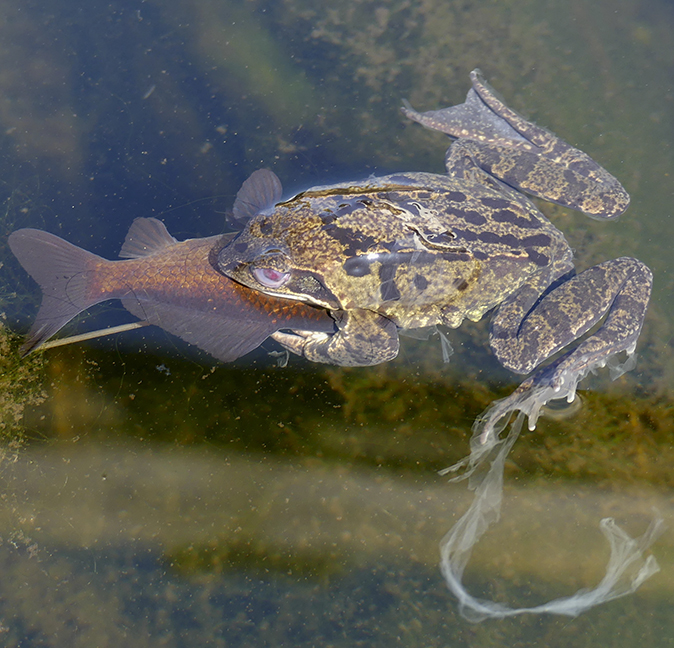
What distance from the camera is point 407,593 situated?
3982 mm

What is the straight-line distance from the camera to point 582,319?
3.91 meters

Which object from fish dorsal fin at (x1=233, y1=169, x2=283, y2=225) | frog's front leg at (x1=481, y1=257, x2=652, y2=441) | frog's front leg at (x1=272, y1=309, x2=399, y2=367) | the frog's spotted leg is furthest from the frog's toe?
the frog's spotted leg

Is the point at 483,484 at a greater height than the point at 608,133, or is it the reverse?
the point at 608,133

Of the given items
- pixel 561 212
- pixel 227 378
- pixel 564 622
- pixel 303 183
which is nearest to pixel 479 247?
pixel 561 212

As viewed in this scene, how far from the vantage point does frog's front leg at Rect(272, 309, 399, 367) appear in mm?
4184

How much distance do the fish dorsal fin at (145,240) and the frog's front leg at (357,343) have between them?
58.8 inches

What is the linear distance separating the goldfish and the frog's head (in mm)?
205

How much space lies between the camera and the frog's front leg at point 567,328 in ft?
12.9

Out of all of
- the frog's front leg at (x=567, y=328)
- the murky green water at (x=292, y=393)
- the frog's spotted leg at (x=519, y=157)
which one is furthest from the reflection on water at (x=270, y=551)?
the frog's spotted leg at (x=519, y=157)

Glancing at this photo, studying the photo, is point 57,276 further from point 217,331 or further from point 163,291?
point 217,331

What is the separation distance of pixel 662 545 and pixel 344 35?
5.48m

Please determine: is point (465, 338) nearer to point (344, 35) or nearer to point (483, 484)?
point (483, 484)

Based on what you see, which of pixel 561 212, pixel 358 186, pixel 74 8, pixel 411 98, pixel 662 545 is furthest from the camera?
pixel 74 8

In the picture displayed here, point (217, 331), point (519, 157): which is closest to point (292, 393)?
point (217, 331)
